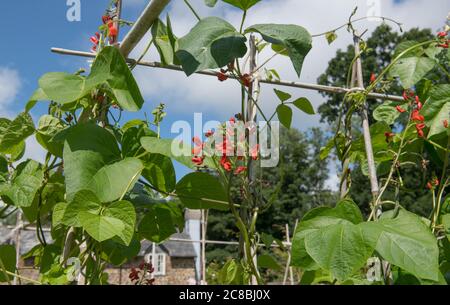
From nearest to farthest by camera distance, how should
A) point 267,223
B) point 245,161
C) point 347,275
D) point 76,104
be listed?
point 347,275, point 245,161, point 76,104, point 267,223

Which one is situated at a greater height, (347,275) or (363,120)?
(363,120)

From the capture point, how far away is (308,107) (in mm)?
1040

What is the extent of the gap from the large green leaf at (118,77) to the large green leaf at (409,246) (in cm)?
47

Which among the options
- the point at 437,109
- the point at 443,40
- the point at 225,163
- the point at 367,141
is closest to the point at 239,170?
the point at 225,163

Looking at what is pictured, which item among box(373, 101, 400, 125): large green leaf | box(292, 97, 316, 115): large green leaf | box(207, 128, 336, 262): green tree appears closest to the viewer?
box(292, 97, 316, 115): large green leaf

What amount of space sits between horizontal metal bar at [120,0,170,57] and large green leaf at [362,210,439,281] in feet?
1.87

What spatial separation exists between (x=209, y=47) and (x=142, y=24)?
1.00 ft

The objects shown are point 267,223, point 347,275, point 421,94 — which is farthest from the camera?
point 267,223

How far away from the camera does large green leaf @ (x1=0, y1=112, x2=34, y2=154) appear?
3.48 ft

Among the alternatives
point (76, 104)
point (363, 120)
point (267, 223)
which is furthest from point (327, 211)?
point (267, 223)

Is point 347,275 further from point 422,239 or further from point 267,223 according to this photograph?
point 267,223

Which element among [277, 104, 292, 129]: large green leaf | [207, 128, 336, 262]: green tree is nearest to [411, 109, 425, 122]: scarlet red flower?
[277, 104, 292, 129]: large green leaf

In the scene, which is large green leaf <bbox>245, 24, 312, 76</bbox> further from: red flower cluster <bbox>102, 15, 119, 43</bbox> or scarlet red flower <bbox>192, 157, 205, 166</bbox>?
red flower cluster <bbox>102, 15, 119, 43</bbox>

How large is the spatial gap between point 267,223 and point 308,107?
2062 centimetres
